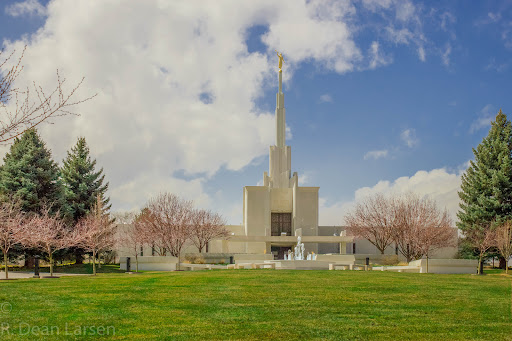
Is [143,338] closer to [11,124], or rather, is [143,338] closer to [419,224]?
[11,124]

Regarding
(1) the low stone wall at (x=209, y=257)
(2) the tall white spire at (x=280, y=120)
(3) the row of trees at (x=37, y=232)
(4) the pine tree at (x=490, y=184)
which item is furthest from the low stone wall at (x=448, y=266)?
(2) the tall white spire at (x=280, y=120)

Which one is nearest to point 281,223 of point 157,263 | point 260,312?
point 157,263

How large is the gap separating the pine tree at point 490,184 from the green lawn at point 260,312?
1111 inches

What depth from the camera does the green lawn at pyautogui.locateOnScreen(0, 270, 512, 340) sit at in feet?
28.4

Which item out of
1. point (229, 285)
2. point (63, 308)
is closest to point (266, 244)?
point (229, 285)

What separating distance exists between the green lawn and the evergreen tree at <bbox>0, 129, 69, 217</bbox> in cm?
2245

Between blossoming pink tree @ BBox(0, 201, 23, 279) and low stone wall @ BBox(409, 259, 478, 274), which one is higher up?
blossoming pink tree @ BBox(0, 201, 23, 279)

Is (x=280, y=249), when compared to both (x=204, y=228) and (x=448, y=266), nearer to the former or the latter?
(x=204, y=228)

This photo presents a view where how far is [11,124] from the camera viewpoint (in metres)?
6.64

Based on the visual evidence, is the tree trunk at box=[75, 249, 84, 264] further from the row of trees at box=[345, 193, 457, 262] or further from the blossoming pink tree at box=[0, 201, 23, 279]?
the row of trees at box=[345, 193, 457, 262]

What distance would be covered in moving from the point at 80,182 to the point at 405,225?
28716 millimetres

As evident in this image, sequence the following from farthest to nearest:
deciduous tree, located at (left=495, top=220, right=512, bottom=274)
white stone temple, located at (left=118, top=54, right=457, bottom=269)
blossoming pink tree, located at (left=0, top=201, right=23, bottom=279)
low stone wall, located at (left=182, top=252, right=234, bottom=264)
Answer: white stone temple, located at (left=118, top=54, right=457, bottom=269) < low stone wall, located at (left=182, top=252, right=234, bottom=264) < deciduous tree, located at (left=495, top=220, right=512, bottom=274) < blossoming pink tree, located at (left=0, top=201, right=23, bottom=279)

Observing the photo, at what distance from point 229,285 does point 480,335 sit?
866 centimetres

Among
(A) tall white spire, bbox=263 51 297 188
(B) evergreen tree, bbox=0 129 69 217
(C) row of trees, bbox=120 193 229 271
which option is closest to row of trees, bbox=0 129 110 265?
(B) evergreen tree, bbox=0 129 69 217
